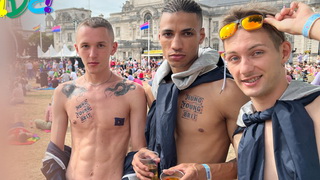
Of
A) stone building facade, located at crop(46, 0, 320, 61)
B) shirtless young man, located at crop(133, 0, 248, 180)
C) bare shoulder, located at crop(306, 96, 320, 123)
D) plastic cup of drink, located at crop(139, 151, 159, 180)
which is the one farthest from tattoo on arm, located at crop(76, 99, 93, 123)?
stone building facade, located at crop(46, 0, 320, 61)

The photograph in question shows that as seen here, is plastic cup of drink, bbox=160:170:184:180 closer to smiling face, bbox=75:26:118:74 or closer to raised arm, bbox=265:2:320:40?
raised arm, bbox=265:2:320:40

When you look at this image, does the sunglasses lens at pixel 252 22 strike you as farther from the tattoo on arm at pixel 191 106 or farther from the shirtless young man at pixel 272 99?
the tattoo on arm at pixel 191 106

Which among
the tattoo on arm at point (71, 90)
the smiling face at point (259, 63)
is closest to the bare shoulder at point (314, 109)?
the smiling face at point (259, 63)

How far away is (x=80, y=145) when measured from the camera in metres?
2.55

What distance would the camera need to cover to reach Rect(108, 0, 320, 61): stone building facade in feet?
135

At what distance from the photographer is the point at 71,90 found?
272 cm

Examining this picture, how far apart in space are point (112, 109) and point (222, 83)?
105 centimetres

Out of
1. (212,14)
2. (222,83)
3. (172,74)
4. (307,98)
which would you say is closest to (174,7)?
(172,74)

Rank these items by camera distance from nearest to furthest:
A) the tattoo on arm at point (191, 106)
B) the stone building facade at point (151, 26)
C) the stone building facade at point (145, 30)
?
1. the tattoo on arm at point (191, 106)
2. the stone building facade at point (151, 26)
3. the stone building facade at point (145, 30)

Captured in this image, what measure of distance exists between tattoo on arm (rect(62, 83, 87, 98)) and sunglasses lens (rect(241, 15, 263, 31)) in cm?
A: 171

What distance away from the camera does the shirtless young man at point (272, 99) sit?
1.35 meters

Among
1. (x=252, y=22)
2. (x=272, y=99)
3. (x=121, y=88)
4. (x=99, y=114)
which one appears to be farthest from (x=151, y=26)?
(x=272, y=99)

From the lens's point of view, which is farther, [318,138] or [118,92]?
[118,92]

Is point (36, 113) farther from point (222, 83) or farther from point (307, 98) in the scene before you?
point (307, 98)
